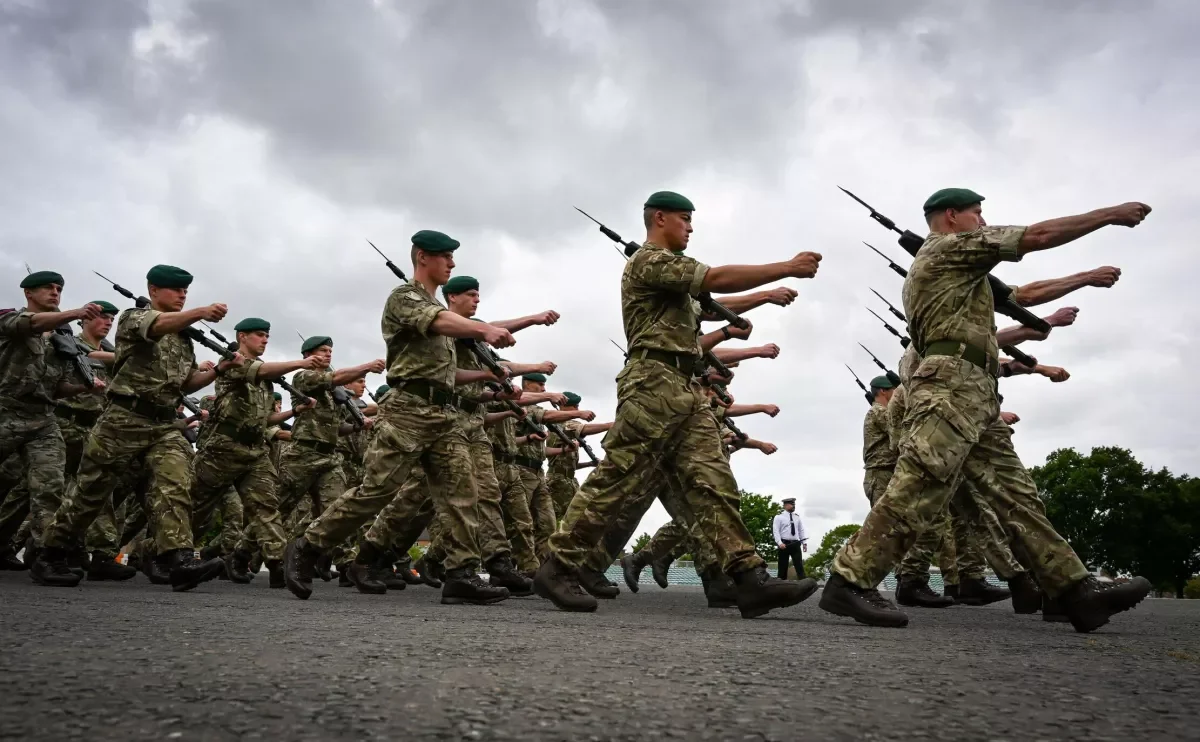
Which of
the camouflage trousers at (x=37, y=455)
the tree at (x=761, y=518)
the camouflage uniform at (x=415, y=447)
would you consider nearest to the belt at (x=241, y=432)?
the camouflage trousers at (x=37, y=455)

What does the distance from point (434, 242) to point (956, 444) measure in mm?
4247

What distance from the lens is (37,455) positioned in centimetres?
873

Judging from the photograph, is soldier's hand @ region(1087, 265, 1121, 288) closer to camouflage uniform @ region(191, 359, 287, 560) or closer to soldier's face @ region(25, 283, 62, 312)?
camouflage uniform @ region(191, 359, 287, 560)

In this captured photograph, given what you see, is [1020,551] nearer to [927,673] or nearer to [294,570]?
[927,673]

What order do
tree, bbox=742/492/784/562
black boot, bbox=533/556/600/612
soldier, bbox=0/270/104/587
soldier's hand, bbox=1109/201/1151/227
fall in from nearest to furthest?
soldier's hand, bbox=1109/201/1151/227, black boot, bbox=533/556/600/612, soldier, bbox=0/270/104/587, tree, bbox=742/492/784/562

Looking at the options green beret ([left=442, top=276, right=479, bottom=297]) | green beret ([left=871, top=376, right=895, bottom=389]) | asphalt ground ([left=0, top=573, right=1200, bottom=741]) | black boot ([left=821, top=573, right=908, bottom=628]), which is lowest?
asphalt ground ([left=0, top=573, right=1200, bottom=741])

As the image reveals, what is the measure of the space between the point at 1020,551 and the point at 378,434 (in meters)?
4.50

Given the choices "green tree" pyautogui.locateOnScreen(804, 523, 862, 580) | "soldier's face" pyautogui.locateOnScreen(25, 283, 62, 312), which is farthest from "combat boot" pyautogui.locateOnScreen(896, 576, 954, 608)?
"green tree" pyautogui.locateOnScreen(804, 523, 862, 580)

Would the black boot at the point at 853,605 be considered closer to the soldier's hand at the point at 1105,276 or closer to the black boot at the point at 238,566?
the soldier's hand at the point at 1105,276

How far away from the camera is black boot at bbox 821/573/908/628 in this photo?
17.9 feet

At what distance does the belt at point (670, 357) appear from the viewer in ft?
21.2

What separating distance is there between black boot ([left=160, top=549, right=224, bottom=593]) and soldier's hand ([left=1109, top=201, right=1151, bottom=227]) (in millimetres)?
6835

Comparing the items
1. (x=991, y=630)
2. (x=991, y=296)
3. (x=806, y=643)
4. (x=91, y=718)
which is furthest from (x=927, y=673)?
(x=991, y=296)

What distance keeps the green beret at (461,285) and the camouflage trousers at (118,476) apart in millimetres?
2828
